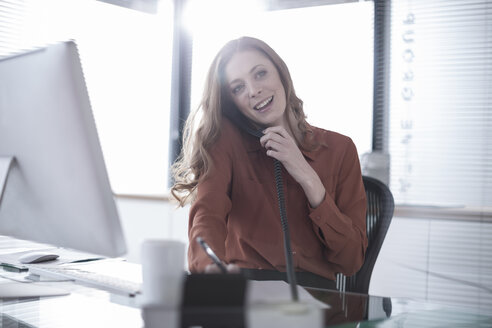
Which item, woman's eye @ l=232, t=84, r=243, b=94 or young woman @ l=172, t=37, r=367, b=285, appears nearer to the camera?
young woman @ l=172, t=37, r=367, b=285

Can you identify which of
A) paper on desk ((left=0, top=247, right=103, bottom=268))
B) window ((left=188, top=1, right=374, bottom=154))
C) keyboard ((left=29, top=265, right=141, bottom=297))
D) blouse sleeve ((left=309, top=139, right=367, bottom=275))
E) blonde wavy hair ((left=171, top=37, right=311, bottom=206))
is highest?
window ((left=188, top=1, right=374, bottom=154))

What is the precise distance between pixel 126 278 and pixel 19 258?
0.35 m

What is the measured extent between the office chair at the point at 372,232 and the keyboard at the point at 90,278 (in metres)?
0.73

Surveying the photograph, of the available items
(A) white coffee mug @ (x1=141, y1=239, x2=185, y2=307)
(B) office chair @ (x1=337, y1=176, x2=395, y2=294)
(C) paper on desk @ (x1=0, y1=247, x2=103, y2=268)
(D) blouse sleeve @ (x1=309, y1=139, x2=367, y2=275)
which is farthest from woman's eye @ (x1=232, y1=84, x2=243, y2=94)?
(A) white coffee mug @ (x1=141, y1=239, x2=185, y2=307)

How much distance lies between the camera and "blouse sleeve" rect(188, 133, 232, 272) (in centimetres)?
113

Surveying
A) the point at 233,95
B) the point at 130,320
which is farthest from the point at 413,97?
the point at 130,320

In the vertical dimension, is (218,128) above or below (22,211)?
above

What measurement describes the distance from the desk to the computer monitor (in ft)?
0.36

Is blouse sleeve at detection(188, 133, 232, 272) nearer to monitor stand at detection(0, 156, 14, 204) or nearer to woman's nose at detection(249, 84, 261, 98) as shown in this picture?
woman's nose at detection(249, 84, 261, 98)

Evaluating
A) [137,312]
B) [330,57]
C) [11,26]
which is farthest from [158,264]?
[11,26]

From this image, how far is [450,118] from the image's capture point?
2688 mm

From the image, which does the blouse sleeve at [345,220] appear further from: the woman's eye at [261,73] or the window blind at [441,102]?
the window blind at [441,102]

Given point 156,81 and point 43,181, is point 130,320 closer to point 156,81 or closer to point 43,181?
point 43,181

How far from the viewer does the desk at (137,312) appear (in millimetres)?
806
